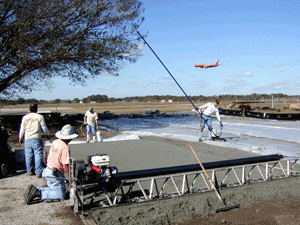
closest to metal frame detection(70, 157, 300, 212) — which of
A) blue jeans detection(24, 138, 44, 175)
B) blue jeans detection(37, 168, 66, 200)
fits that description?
blue jeans detection(37, 168, 66, 200)

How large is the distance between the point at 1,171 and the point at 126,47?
36.3ft

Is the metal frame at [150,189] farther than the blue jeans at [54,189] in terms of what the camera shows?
No

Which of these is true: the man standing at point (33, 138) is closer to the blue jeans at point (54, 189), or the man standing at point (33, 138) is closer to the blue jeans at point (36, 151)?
the blue jeans at point (36, 151)

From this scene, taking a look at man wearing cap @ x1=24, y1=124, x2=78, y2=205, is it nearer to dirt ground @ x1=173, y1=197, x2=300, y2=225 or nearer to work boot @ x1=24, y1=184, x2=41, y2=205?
work boot @ x1=24, y1=184, x2=41, y2=205

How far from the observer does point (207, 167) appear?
6.84m

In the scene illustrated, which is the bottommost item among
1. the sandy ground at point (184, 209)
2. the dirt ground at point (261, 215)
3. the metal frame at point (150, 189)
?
the dirt ground at point (261, 215)

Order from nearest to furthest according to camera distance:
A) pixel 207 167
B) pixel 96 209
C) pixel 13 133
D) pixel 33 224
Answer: pixel 33 224
pixel 96 209
pixel 207 167
pixel 13 133

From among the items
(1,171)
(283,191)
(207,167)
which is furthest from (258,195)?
(1,171)

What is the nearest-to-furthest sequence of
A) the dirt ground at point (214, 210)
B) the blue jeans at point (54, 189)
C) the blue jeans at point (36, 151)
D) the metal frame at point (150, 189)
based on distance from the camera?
the dirt ground at point (214, 210) < the metal frame at point (150, 189) < the blue jeans at point (54, 189) < the blue jeans at point (36, 151)

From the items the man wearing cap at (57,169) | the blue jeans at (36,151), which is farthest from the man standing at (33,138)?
the man wearing cap at (57,169)

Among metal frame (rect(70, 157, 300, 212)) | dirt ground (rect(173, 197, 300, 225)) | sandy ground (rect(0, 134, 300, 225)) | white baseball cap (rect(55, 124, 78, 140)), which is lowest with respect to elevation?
dirt ground (rect(173, 197, 300, 225))

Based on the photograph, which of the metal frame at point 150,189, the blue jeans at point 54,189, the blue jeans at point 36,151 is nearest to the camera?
the metal frame at point 150,189

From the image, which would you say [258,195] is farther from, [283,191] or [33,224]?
[33,224]

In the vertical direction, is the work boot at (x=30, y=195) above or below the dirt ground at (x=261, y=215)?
above
